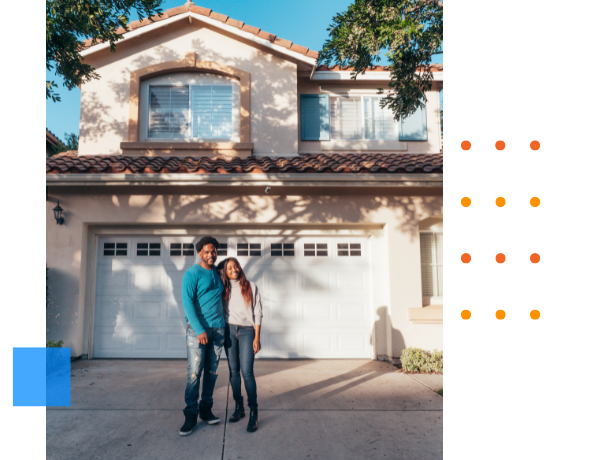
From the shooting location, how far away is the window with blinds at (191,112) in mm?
8422

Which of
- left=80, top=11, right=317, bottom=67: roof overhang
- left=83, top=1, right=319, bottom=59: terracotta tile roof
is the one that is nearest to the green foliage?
left=80, top=11, right=317, bottom=67: roof overhang

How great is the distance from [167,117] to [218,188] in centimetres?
290

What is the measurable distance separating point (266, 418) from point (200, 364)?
3.40 feet

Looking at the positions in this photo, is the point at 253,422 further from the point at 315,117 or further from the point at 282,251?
the point at 315,117

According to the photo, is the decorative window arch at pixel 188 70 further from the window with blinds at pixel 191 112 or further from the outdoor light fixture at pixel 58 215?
the outdoor light fixture at pixel 58 215

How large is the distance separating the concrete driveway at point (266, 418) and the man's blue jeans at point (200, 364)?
27 centimetres

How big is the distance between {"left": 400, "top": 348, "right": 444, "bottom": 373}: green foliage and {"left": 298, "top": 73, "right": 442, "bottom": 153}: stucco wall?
15.4 feet

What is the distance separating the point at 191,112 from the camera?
27.7ft

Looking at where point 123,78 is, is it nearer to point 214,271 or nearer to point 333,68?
point 333,68

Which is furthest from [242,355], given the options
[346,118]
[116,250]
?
[346,118]

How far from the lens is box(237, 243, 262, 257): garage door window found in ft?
23.3
